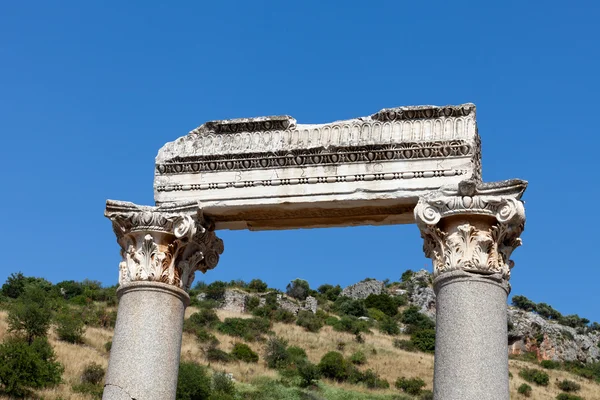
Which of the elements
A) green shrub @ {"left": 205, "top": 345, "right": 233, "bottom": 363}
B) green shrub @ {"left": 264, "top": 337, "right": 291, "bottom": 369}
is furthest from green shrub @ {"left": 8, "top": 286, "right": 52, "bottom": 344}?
green shrub @ {"left": 264, "top": 337, "right": 291, "bottom": 369}

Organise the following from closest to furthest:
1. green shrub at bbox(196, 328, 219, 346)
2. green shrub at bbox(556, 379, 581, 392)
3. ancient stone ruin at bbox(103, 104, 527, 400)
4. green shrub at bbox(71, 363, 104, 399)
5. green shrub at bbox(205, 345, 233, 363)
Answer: ancient stone ruin at bbox(103, 104, 527, 400)
green shrub at bbox(71, 363, 104, 399)
green shrub at bbox(205, 345, 233, 363)
green shrub at bbox(196, 328, 219, 346)
green shrub at bbox(556, 379, 581, 392)

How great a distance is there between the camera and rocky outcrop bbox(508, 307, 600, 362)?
82562mm

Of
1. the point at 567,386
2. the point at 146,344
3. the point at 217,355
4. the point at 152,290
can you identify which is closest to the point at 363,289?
the point at 567,386

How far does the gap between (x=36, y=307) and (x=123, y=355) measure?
46.5 metres

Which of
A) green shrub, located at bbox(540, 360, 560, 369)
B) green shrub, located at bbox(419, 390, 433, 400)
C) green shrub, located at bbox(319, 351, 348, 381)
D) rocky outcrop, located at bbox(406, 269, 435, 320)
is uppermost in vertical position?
rocky outcrop, located at bbox(406, 269, 435, 320)

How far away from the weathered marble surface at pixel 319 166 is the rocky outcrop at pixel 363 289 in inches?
3484

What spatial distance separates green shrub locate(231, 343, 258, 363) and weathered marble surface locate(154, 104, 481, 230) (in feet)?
162

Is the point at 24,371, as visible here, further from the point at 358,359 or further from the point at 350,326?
the point at 350,326

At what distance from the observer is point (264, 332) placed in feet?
238

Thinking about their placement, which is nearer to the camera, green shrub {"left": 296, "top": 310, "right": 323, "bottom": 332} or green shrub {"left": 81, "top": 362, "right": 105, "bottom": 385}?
green shrub {"left": 81, "top": 362, "right": 105, "bottom": 385}

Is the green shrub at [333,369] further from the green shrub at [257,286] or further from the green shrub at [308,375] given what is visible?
the green shrub at [257,286]

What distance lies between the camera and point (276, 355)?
63188 millimetres

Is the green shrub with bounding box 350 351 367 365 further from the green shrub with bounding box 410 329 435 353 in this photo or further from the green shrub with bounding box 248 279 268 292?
the green shrub with bounding box 248 279 268 292

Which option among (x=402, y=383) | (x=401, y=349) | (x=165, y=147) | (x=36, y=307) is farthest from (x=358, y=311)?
(x=165, y=147)
